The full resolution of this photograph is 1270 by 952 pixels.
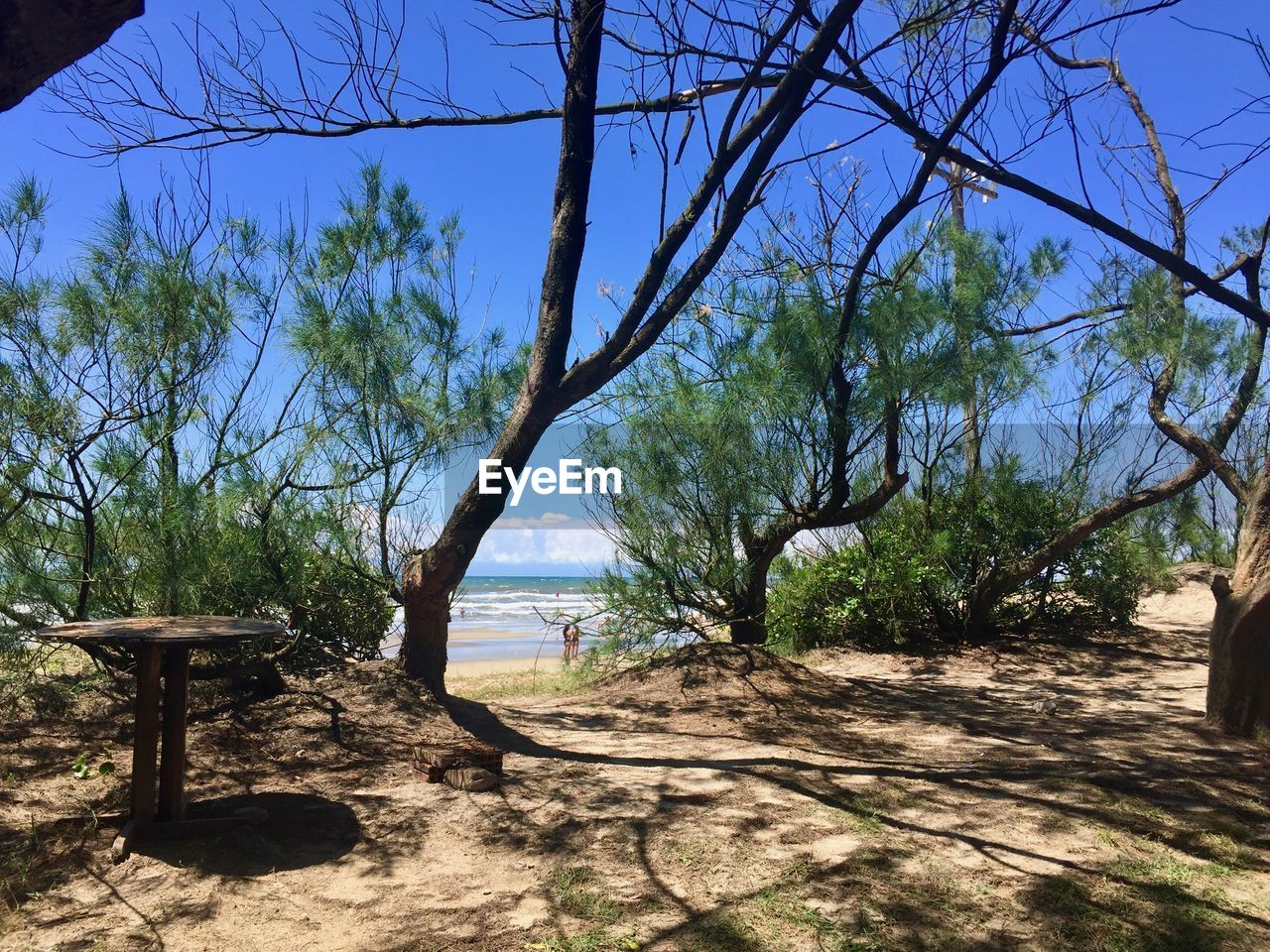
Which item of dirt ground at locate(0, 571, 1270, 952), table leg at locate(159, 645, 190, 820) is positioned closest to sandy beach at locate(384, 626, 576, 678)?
dirt ground at locate(0, 571, 1270, 952)

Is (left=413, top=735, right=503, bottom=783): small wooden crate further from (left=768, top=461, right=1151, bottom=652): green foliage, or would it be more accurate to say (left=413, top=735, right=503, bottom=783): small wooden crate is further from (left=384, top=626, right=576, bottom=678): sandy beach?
(left=384, top=626, right=576, bottom=678): sandy beach

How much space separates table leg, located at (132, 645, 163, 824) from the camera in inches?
132

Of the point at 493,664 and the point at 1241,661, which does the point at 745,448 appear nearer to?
the point at 1241,661

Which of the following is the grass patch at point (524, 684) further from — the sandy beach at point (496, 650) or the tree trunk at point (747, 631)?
the sandy beach at point (496, 650)

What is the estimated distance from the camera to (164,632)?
3.33 meters

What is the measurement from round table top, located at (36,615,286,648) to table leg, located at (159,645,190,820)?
0.12 m

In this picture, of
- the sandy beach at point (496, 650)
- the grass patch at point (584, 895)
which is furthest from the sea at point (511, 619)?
the grass patch at point (584, 895)

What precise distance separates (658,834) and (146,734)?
2.06 meters

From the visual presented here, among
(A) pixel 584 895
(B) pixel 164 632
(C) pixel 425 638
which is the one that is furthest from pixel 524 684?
(A) pixel 584 895

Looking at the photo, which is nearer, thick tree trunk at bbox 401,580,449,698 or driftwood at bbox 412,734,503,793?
driftwood at bbox 412,734,503,793

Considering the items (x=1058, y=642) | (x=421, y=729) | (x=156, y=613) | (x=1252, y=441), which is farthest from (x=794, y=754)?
(x=1252, y=441)

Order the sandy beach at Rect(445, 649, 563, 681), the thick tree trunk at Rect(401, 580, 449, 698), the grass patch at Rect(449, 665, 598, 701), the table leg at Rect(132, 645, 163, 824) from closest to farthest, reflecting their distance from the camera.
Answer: the table leg at Rect(132, 645, 163, 824), the thick tree trunk at Rect(401, 580, 449, 698), the grass patch at Rect(449, 665, 598, 701), the sandy beach at Rect(445, 649, 563, 681)

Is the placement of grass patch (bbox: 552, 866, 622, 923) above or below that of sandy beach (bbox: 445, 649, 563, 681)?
above

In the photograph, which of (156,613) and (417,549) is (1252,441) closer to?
(417,549)
